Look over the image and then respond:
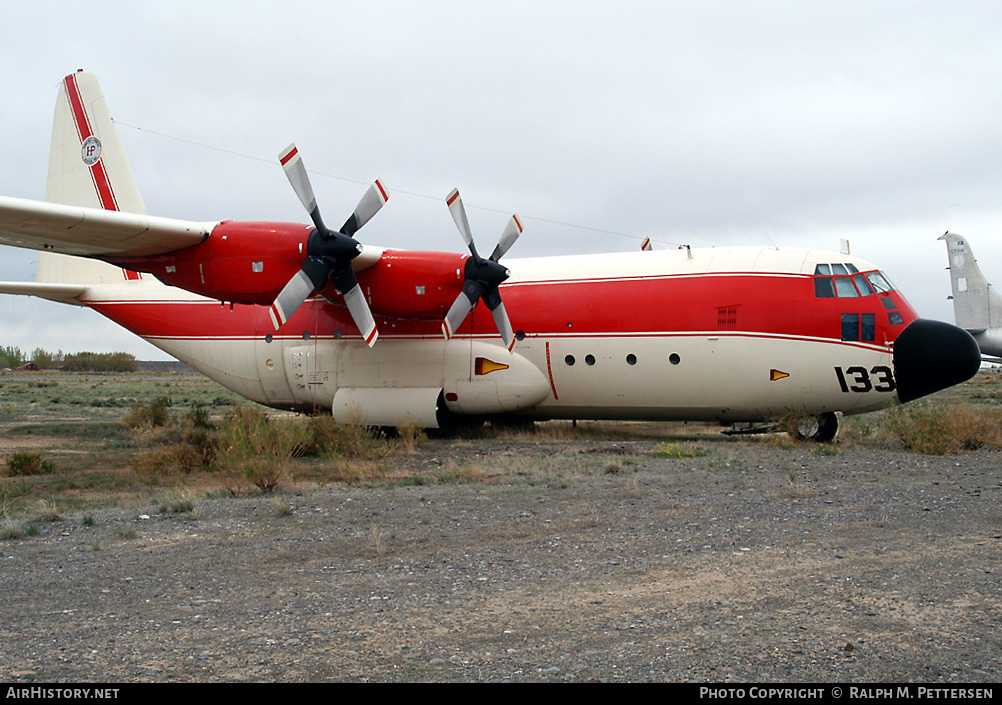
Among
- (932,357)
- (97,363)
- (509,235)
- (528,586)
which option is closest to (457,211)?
(509,235)

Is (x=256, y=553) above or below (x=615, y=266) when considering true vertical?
below

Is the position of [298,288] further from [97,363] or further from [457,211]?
[97,363]

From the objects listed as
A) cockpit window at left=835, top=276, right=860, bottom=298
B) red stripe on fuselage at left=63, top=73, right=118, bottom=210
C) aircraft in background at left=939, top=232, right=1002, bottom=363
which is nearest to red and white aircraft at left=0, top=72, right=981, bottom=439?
cockpit window at left=835, top=276, right=860, bottom=298

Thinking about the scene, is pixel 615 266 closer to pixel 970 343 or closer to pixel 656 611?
pixel 970 343

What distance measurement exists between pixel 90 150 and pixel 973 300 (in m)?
35.8

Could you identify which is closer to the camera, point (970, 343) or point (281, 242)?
point (970, 343)

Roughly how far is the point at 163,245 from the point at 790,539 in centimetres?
1287

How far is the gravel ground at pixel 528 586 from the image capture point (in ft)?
14.7

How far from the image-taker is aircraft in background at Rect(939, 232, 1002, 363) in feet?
117

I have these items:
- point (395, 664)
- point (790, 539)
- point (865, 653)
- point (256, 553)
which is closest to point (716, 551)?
point (790, 539)

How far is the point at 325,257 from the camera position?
50.9 ft

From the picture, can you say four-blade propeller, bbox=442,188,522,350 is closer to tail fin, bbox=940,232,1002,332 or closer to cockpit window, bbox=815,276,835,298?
cockpit window, bbox=815,276,835,298

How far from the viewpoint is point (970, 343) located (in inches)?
577

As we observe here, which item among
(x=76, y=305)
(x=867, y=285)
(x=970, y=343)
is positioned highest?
(x=76, y=305)
